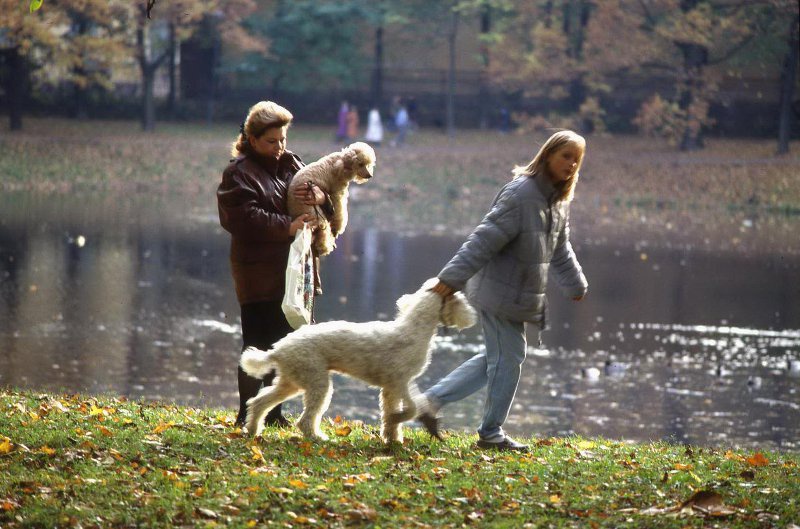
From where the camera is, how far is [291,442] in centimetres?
661

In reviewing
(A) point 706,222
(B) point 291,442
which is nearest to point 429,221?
(A) point 706,222

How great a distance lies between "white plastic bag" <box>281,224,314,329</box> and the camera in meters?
6.56

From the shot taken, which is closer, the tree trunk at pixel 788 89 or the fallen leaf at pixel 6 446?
the fallen leaf at pixel 6 446

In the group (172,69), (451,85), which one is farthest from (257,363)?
(172,69)

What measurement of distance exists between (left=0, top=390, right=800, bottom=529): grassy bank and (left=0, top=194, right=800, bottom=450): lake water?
443cm

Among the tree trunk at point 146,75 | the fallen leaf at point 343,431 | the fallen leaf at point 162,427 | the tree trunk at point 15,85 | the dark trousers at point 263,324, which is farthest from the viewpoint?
the tree trunk at point 146,75

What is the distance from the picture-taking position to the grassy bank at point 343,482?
5.34 meters

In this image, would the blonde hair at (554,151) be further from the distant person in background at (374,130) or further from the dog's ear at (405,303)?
the distant person in background at (374,130)

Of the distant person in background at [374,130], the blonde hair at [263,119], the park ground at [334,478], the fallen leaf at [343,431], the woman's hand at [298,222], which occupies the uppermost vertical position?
the blonde hair at [263,119]

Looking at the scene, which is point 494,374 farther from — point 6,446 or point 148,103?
point 148,103

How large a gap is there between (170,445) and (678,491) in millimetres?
2743

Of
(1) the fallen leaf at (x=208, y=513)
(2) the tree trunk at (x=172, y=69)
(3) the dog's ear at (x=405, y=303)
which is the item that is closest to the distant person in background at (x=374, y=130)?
(2) the tree trunk at (x=172, y=69)

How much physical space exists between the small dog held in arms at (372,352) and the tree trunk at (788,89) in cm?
3394

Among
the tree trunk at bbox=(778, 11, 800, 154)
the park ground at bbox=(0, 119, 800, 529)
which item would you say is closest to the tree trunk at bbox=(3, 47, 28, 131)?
the tree trunk at bbox=(778, 11, 800, 154)
